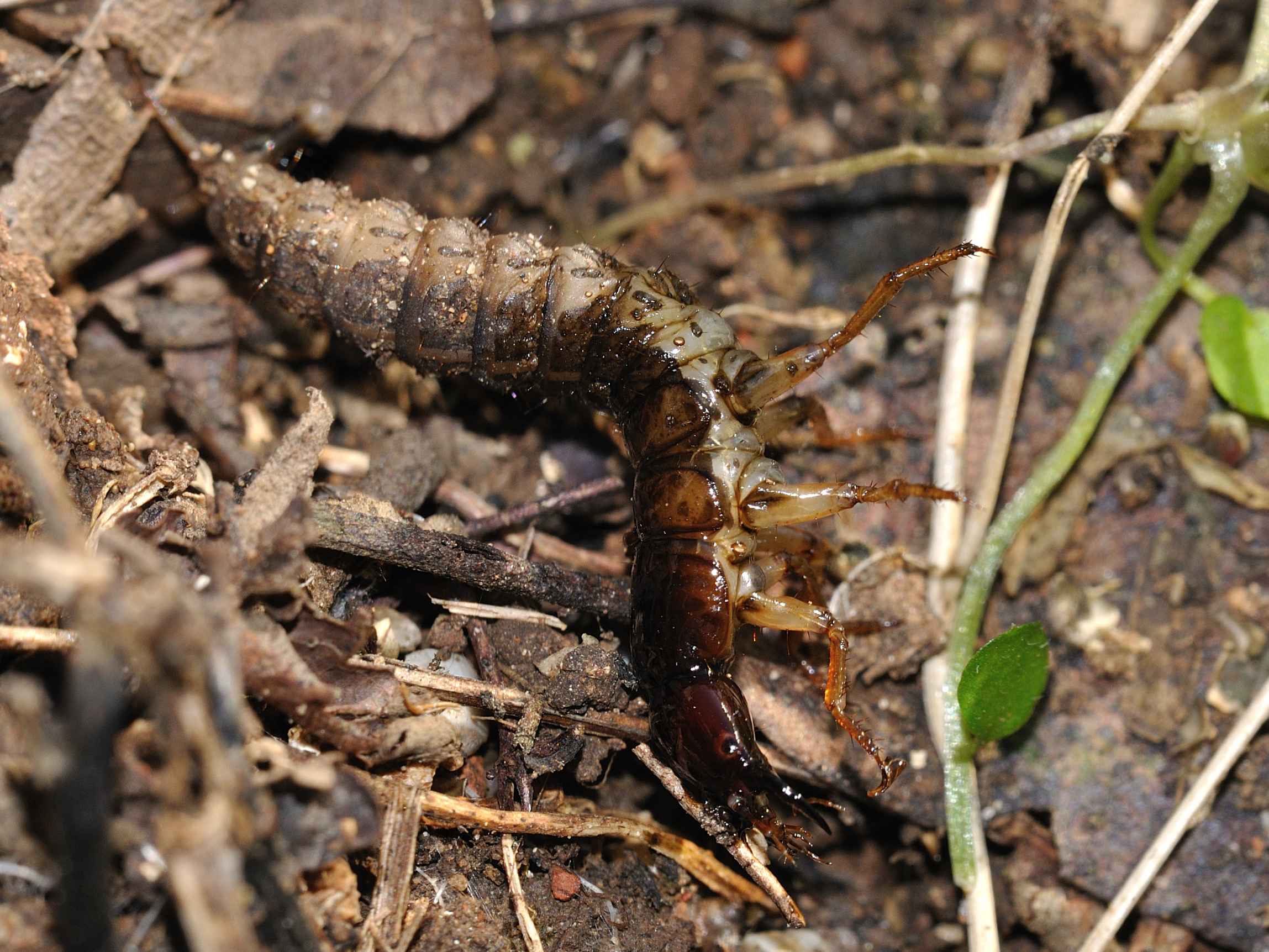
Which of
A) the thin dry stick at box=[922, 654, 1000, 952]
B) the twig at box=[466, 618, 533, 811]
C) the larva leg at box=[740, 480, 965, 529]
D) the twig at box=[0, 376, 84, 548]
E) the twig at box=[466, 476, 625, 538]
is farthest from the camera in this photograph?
the twig at box=[466, 476, 625, 538]

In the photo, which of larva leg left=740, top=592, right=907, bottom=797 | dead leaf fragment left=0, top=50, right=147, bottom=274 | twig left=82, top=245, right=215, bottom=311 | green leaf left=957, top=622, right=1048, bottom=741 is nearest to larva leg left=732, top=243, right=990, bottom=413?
larva leg left=740, top=592, right=907, bottom=797

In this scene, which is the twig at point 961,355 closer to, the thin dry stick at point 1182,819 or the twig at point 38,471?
the thin dry stick at point 1182,819

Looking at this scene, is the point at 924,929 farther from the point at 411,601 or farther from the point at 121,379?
the point at 121,379

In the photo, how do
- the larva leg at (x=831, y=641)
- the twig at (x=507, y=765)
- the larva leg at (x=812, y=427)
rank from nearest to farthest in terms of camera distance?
the twig at (x=507, y=765), the larva leg at (x=831, y=641), the larva leg at (x=812, y=427)

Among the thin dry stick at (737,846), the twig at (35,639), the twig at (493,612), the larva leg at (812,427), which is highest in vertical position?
the larva leg at (812,427)

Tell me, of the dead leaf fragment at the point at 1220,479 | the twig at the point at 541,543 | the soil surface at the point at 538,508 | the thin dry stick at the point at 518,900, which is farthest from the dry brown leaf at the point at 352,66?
the dead leaf fragment at the point at 1220,479

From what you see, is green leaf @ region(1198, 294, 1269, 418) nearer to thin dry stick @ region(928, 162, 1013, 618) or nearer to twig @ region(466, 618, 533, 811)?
thin dry stick @ region(928, 162, 1013, 618)

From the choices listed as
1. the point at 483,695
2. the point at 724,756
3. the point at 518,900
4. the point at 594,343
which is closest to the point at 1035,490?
the point at 724,756
